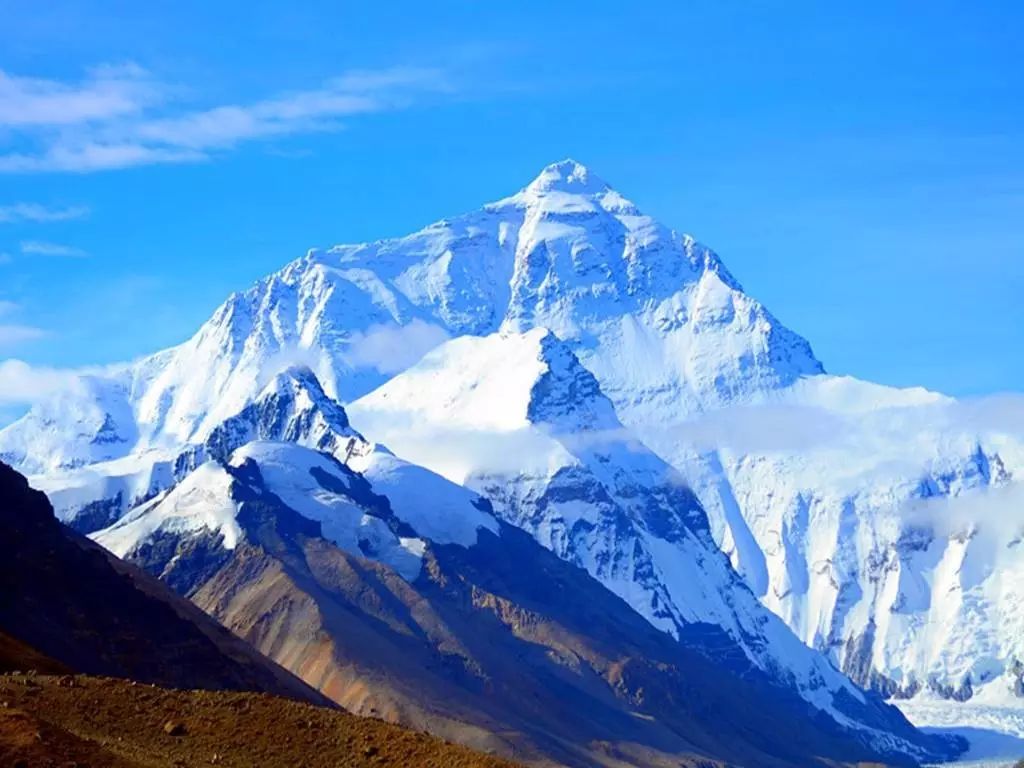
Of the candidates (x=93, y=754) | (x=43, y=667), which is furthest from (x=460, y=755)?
(x=43, y=667)

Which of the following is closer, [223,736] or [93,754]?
[93,754]

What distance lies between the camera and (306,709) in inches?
2958

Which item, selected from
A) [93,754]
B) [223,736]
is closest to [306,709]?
[223,736]

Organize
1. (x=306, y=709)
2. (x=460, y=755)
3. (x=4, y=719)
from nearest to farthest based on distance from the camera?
(x=4, y=719) → (x=460, y=755) → (x=306, y=709)

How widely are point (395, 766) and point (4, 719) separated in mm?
13066

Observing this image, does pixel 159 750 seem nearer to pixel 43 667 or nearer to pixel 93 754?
pixel 93 754

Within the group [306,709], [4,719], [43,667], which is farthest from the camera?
[43,667]

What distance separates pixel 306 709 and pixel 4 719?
44.2ft

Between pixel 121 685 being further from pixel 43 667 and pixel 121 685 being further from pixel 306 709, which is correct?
pixel 43 667

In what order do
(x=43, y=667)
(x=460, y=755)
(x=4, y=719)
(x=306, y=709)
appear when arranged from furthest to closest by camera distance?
(x=43, y=667) < (x=306, y=709) < (x=460, y=755) < (x=4, y=719)

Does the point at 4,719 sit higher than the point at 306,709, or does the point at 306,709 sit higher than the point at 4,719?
the point at 306,709

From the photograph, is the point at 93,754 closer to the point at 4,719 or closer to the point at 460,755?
the point at 4,719

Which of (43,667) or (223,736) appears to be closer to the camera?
(223,736)

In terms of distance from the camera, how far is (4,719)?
64375 millimetres
